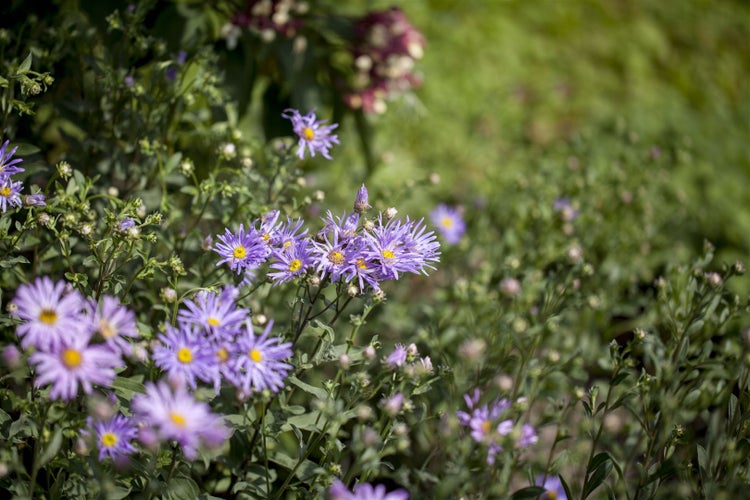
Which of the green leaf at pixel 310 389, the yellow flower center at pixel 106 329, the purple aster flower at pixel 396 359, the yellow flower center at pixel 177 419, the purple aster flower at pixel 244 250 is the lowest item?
the green leaf at pixel 310 389

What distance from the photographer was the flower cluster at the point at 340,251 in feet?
3.35

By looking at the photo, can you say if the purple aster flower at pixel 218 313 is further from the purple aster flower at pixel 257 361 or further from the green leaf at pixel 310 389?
the green leaf at pixel 310 389

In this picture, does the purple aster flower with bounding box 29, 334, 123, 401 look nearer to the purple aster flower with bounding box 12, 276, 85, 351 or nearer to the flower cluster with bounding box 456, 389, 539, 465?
the purple aster flower with bounding box 12, 276, 85, 351

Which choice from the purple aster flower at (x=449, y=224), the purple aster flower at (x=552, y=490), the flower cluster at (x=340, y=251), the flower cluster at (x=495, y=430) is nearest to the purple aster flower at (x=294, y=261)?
the flower cluster at (x=340, y=251)

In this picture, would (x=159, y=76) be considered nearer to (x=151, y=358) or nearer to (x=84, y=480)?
(x=151, y=358)

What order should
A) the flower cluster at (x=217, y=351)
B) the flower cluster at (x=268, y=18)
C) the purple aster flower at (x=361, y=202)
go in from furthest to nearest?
1. the flower cluster at (x=268, y=18)
2. the purple aster flower at (x=361, y=202)
3. the flower cluster at (x=217, y=351)

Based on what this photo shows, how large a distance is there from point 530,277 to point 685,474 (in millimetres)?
665

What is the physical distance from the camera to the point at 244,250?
1058 mm

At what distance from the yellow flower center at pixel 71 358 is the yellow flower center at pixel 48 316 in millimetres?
49

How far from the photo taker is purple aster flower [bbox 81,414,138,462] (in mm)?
883

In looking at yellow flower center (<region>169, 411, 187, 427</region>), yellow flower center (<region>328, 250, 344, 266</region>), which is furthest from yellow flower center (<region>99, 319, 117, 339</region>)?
yellow flower center (<region>328, 250, 344, 266</region>)

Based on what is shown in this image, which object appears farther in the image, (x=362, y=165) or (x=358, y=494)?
(x=362, y=165)

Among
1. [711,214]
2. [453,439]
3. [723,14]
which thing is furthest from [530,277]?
[723,14]

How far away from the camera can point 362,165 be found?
9.20ft
